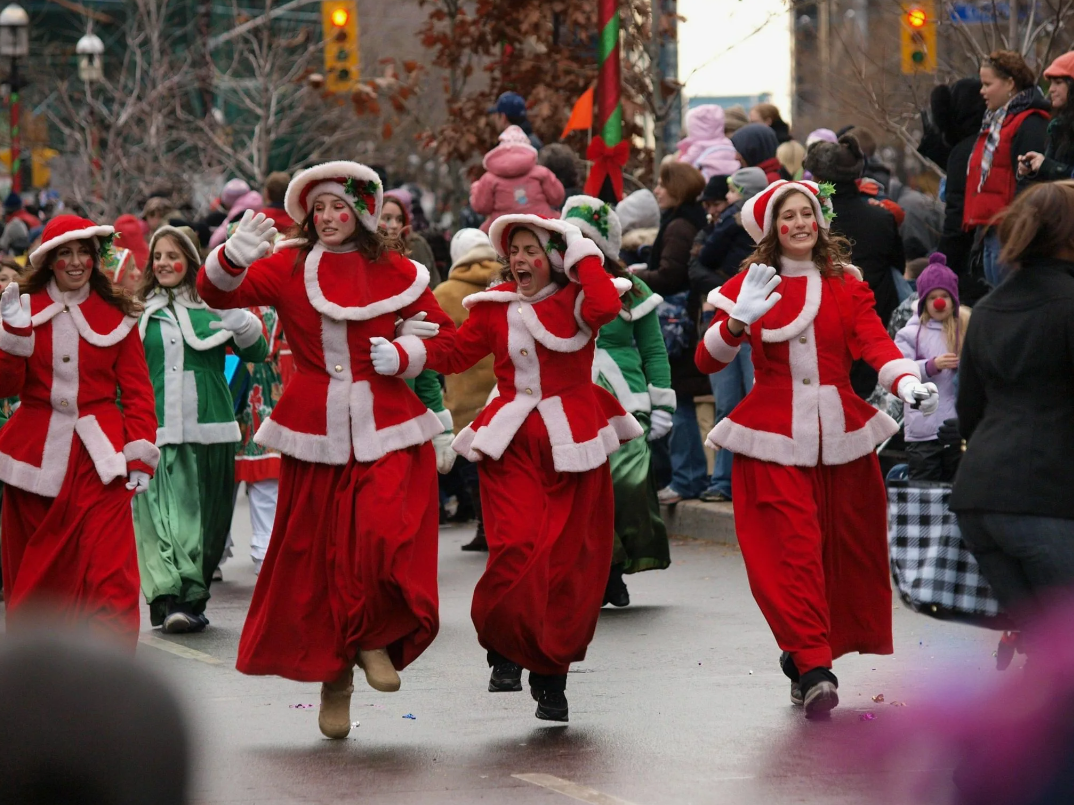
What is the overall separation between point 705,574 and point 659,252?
2683 millimetres

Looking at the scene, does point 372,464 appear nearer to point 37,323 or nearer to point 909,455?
point 37,323

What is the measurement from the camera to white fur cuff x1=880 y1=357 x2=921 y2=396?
7.15m

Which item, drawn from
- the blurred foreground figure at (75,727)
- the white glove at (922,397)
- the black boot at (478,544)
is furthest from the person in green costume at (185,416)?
the blurred foreground figure at (75,727)

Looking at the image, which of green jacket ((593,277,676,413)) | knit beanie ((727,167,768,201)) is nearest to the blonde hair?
knit beanie ((727,167,768,201))

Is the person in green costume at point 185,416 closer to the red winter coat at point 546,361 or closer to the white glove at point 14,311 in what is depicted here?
the white glove at point 14,311

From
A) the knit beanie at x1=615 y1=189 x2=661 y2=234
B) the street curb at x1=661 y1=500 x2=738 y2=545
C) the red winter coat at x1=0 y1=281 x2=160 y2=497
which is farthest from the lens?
the knit beanie at x1=615 y1=189 x2=661 y2=234

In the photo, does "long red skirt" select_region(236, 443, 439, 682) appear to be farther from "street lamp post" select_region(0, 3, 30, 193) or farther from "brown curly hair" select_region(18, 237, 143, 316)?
"street lamp post" select_region(0, 3, 30, 193)

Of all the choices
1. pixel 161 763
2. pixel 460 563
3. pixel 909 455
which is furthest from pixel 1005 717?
pixel 460 563

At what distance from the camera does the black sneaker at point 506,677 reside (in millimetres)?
7344

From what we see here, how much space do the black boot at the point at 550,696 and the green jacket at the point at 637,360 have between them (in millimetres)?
2995

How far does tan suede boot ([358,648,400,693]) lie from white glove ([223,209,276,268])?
1.49 meters

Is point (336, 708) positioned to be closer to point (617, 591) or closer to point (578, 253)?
point (578, 253)

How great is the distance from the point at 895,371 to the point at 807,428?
433 millimetres

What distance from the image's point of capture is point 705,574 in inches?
444
